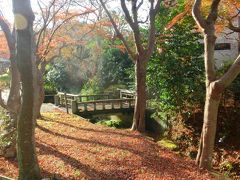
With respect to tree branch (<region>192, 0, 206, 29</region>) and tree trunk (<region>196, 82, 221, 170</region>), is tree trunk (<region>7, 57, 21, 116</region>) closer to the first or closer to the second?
tree branch (<region>192, 0, 206, 29</region>)

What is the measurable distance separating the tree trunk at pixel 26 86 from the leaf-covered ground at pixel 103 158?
0.97 m

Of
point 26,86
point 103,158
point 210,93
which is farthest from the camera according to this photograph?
point 103,158

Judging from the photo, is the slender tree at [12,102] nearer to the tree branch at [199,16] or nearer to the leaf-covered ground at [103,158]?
the leaf-covered ground at [103,158]

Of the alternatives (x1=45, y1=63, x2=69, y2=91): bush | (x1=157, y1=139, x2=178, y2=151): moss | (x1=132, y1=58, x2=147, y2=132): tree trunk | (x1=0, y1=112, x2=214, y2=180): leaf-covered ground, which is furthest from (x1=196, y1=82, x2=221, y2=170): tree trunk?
(x1=45, y1=63, x2=69, y2=91): bush

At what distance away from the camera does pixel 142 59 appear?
14133 millimetres

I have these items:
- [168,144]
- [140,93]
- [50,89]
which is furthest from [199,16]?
[50,89]

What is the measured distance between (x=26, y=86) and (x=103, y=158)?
163 inches

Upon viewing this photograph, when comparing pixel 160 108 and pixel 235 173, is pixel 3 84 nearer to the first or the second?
pixel 160 108

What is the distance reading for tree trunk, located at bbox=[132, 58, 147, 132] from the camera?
14297 millimetres

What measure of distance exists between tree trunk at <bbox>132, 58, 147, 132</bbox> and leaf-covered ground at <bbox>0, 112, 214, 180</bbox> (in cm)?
66

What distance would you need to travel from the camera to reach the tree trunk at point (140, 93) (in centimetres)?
1430

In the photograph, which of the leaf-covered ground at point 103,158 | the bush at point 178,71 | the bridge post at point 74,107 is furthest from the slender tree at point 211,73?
the bridge post at point 74,107

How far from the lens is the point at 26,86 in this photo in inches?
276

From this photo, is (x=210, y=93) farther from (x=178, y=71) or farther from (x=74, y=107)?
(x=74, y=107)
